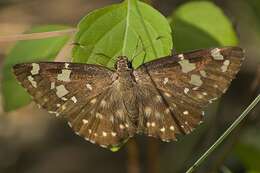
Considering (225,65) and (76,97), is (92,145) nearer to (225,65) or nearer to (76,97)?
(76,97)

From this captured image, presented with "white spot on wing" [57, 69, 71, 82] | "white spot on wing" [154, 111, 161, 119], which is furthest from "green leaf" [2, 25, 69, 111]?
"white spot on wing" [154, 111, 161, 119]

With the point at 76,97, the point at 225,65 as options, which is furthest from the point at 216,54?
the point at 76,97

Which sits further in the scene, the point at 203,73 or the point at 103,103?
the point at 103,103

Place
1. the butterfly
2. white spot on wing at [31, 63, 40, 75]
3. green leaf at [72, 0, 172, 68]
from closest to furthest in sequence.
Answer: green leaf at [72, 0, 172, 68] → the butterfly → white spot on wing at [31, 63, 40, 75]

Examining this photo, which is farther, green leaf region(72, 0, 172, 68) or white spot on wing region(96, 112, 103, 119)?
white spot on wing region(96, 112, 103, 119)

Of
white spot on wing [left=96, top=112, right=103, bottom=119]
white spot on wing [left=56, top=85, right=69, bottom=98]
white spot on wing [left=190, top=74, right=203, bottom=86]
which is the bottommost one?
white spot on wing [left=96, top=112, right=103, bottom=119]

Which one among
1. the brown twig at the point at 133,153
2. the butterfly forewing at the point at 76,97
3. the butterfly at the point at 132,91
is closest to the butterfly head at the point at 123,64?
the butterfly at the point at 132,91

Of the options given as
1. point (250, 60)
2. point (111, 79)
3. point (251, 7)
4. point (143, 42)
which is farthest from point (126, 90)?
point (250, 60)

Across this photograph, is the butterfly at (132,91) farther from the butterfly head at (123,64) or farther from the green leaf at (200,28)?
the green leaf at (200,28)

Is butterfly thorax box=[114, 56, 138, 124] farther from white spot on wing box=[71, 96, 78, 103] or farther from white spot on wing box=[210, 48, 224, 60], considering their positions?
white spot on wing box=[210, 48, 224, 60]
